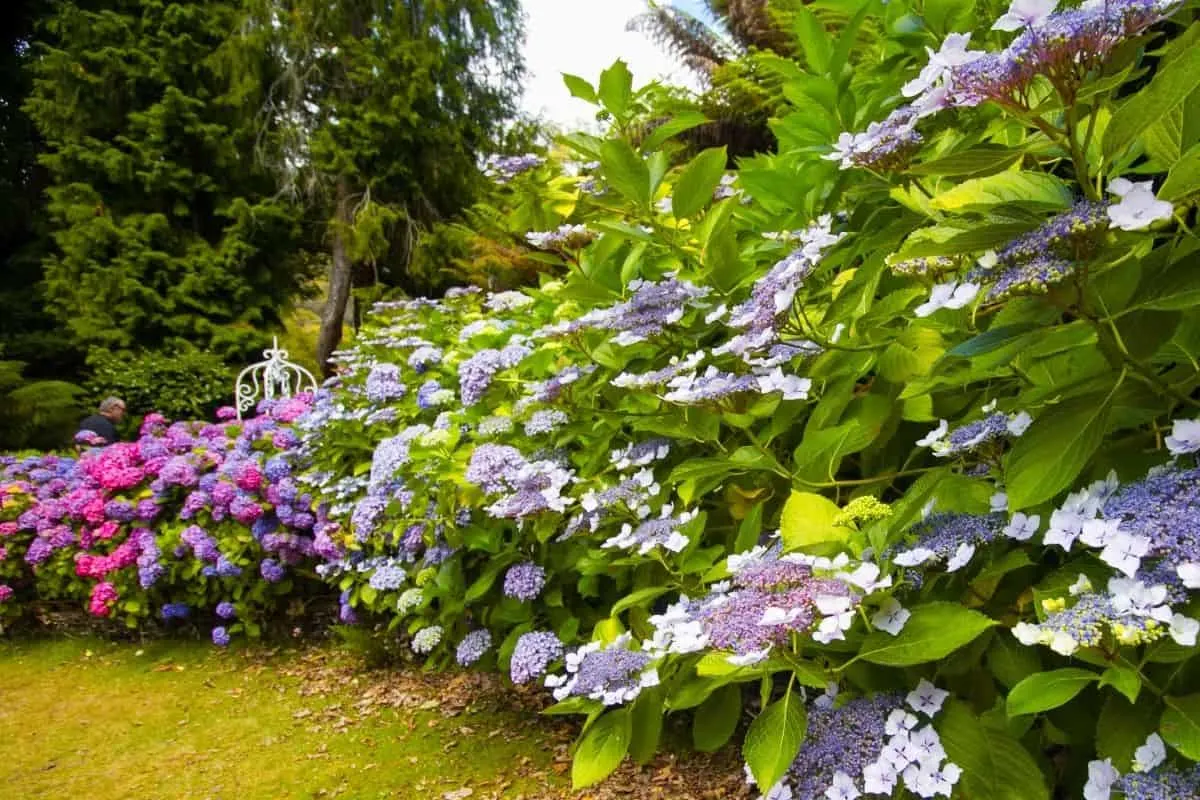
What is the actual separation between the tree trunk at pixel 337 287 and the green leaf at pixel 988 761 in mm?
12770

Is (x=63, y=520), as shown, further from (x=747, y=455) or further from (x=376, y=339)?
(x=747, y=455)

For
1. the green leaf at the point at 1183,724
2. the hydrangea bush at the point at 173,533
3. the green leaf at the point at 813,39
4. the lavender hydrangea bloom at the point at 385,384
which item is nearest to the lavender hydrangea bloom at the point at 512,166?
the green leaf at the point at 813,39

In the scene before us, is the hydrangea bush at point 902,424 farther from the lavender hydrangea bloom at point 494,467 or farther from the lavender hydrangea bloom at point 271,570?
the lavender hydrangea bloom at point 271,570

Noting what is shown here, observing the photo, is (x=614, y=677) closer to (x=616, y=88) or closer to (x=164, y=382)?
(x=616, y=88)

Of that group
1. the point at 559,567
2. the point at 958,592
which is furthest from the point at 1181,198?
the point at 559,567

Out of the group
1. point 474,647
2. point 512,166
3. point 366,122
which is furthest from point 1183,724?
point 366,122

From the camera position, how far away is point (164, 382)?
11.1 m

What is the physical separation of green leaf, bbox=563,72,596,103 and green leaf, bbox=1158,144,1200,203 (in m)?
1.12

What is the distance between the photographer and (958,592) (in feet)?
3.41

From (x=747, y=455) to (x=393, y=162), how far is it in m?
12.9

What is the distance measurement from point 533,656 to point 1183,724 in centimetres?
150

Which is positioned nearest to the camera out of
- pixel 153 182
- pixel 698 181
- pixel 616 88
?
pixel 698 181

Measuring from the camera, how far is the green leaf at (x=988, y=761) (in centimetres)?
88

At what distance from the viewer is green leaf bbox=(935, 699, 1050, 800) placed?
880 millimetres
